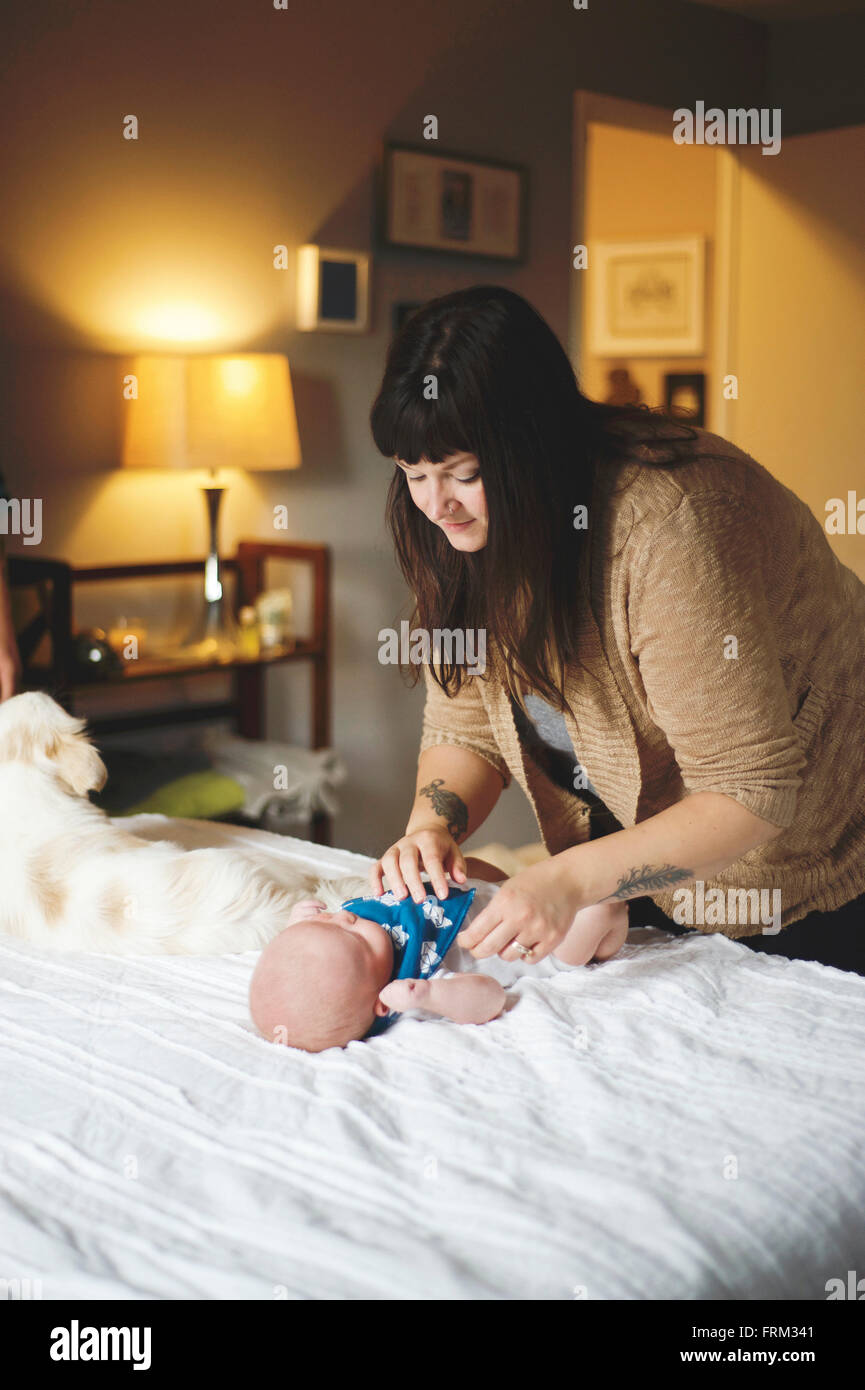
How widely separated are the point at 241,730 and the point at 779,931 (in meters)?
1.97

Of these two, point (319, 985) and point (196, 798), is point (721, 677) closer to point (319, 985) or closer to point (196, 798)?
point (319, 985)

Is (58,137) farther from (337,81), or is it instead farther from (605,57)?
(605,57)

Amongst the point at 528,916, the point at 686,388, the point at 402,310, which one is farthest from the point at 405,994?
the point at 686,388

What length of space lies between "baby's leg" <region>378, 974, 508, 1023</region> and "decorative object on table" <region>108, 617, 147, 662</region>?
1.66 metres

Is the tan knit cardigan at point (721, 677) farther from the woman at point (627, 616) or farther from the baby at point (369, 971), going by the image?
the baby at point (369, 971)

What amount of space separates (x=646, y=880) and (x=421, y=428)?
512mm

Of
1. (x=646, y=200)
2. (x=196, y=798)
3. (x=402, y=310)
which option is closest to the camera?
(x=196, y=798)

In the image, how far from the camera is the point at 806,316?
3844mm

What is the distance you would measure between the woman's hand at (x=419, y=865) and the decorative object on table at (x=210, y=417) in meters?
1.55

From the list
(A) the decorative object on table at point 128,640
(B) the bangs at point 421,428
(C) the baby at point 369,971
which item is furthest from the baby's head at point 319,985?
(A) the decorative object on table at point 128,640

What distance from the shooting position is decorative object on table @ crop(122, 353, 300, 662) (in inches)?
114

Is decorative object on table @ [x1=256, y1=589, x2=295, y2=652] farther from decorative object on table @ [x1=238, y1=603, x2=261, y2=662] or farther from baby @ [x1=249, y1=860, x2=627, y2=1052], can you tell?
baby @ [x1=249, y1=860, x2=627, y2=1052]

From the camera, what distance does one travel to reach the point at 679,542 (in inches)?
49.6

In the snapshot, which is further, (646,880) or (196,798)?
(196,798)
